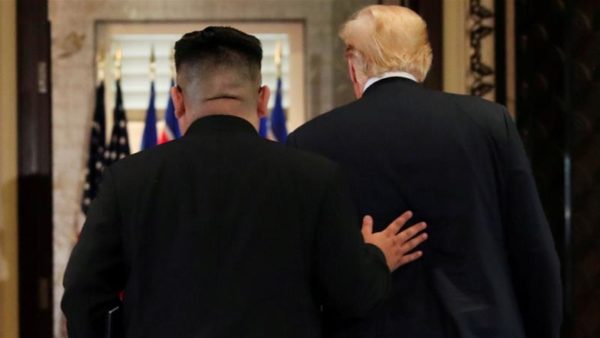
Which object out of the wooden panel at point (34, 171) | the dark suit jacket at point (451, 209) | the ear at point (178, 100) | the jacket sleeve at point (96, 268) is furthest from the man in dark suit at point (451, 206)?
the wooden panel at point (34, 171)

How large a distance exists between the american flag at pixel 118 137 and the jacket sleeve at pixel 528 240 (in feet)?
10.4

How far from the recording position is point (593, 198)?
2395 mm

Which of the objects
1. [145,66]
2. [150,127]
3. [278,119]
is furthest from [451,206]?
[145,66]

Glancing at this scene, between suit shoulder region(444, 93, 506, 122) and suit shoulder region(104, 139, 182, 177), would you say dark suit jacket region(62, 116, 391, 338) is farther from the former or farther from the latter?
suit shoulder region(444, 93, 506, 122)

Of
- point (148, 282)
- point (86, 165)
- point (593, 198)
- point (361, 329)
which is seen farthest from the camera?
point (86, 165)

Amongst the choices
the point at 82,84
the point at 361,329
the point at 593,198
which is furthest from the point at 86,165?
the point at 361,329

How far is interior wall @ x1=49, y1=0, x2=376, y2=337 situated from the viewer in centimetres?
477

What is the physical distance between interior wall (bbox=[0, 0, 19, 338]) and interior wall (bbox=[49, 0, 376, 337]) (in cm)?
203

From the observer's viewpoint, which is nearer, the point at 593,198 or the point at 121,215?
the point at 121,215

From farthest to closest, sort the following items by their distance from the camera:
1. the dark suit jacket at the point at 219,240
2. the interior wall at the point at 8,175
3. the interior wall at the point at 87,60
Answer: the interior wall at the point at 87,60 → the interior wall at the point at 8,175 → the dark suit jacket at the point at 219,240

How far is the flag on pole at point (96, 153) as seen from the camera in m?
4.52

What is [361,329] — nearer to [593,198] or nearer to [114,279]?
[114,279]

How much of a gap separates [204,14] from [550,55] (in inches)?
108

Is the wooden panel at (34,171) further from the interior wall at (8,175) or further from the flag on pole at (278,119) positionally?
the flag on pole at (278,119)
